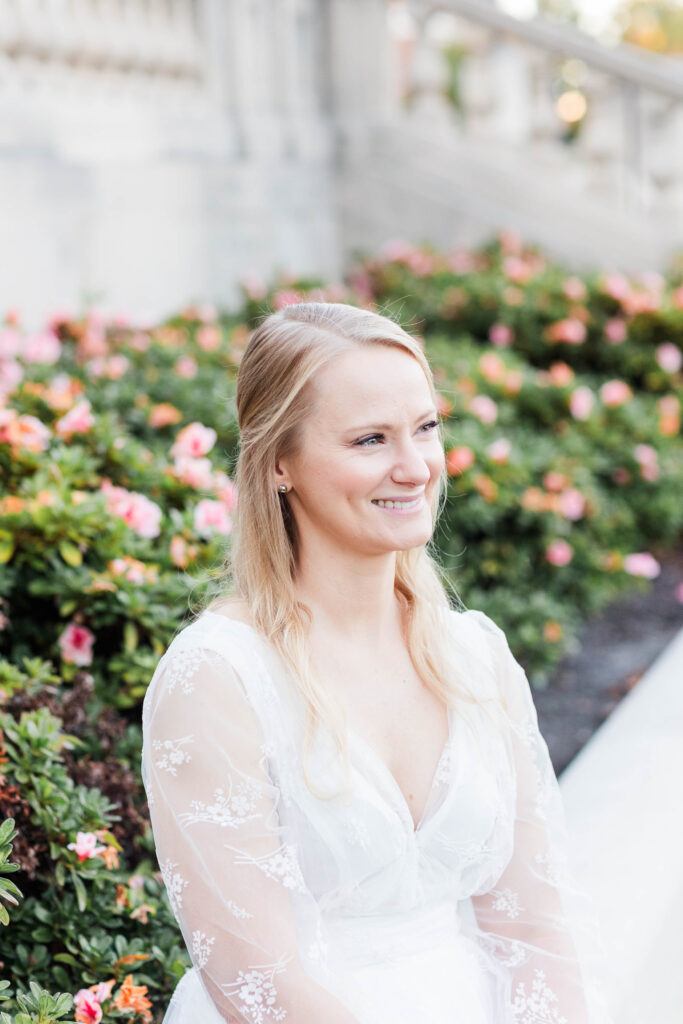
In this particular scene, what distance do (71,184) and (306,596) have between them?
4779 mm

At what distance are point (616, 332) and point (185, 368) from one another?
9.72ft

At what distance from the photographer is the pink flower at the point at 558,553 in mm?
4777

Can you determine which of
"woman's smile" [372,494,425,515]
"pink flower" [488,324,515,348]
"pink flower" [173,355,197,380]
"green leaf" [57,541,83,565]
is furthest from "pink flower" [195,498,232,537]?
"pink flower" [488,324,515,348]

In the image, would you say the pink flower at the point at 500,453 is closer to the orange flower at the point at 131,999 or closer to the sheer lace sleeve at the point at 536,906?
the sheer lace sleeve at the point at 536,906

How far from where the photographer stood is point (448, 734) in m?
2.01

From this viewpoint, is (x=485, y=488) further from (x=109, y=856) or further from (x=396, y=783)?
(x=396, y=783)

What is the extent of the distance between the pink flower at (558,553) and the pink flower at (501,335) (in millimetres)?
2155

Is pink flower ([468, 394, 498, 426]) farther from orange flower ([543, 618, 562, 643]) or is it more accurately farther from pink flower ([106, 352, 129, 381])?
pink flower ([106, 352, 129, 381])

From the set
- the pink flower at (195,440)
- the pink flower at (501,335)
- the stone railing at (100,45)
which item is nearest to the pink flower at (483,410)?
the pink flower at (501,335)

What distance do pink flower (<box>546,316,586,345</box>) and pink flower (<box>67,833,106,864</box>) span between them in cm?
500

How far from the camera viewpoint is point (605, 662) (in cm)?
491

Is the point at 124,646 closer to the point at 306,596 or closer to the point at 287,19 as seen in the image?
the point at 306,596

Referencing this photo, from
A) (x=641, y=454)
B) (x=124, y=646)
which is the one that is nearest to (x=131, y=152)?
(x=641, y=454)

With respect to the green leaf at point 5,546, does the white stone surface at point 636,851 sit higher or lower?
lower
